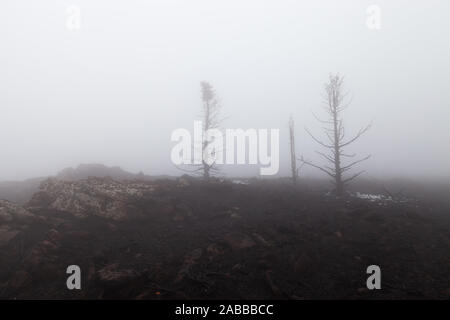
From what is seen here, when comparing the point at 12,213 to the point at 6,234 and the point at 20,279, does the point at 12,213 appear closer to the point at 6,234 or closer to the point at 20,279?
the point at 6,234

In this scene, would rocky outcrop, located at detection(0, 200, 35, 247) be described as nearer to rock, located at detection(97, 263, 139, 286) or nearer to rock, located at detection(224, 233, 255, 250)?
rock, located at detection(97, 263, 139, 286)

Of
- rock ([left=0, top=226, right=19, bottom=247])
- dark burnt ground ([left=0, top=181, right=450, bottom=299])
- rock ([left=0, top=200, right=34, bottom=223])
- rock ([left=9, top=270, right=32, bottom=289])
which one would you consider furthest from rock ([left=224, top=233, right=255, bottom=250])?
rock ([left=0, top=200, right=34, bottom=223])

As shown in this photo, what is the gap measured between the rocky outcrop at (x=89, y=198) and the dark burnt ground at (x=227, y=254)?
1.44 ft

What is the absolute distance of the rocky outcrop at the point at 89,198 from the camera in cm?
1055

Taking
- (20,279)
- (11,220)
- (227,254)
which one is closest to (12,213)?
(11,220)

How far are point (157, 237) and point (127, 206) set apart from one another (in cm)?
290

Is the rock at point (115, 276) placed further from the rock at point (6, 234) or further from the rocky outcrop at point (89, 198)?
the rock at point (6, 234)

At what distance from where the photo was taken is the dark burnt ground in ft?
20.2

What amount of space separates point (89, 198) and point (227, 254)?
762cm

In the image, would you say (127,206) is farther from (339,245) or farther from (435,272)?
(435,272)

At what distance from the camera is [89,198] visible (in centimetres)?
1100

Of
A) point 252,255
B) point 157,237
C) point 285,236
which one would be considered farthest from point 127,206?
point 285,236
